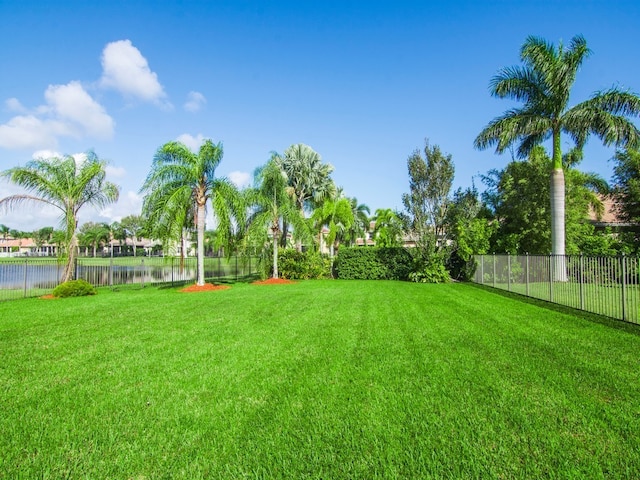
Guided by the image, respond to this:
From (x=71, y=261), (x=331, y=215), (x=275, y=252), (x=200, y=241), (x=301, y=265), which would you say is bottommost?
(x=301, y=265)

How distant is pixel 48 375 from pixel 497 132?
1824 cm

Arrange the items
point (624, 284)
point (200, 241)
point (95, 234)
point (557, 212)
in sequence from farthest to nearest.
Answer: point (95, 234)
point (200, 241)
point (557, 212)
point (624, 284)

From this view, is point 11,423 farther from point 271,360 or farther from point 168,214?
point 168,214

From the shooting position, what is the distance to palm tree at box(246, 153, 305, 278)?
60.8 feet

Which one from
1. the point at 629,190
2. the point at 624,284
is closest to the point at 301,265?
the point at 624,284

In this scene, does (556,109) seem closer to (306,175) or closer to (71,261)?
(306,175)

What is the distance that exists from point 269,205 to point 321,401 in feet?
52.3

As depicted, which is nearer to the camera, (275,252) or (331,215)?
(275,252)

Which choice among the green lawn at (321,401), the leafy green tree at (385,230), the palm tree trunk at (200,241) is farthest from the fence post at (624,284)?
the leafy green tree at (385,230)

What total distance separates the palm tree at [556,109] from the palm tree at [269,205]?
1078 centimetres

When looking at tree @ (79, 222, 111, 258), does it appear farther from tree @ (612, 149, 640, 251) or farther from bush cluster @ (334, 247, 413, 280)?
tree @ (612, 149, 640, 251)

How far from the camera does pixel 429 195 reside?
1894 cm

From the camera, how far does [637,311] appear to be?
7.24 m

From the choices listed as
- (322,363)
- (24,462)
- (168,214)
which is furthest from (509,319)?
(168,214)
